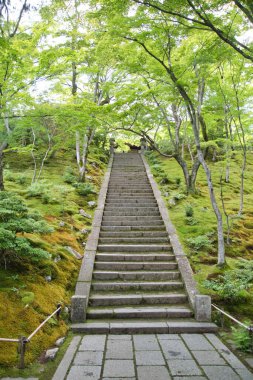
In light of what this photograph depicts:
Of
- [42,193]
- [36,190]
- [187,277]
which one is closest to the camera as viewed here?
[187,277]

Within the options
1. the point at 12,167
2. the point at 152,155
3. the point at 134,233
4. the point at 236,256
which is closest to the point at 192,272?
the point at 236,256

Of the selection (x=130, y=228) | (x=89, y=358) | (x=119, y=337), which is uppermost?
(x=130, y=228)

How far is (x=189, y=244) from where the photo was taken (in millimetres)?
9344

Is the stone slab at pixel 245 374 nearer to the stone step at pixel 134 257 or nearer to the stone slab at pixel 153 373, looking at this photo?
the stone slab at pixel 153 373

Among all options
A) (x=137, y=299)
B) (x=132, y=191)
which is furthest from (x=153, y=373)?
(x=132, y=191)

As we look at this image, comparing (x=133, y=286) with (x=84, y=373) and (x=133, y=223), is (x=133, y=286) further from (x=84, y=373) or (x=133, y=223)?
(x=133, y=223)

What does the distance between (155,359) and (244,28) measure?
8936 millimetres

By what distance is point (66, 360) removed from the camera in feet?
15.1

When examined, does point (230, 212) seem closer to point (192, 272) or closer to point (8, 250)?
point (192, 272)

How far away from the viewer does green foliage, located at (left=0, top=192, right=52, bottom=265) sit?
18.1 ft

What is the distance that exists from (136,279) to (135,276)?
9cm

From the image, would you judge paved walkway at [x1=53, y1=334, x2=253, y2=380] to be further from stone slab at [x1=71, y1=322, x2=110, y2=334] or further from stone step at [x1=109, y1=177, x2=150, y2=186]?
stone step at [x1=109, y1=177, x2=150, y2=186]

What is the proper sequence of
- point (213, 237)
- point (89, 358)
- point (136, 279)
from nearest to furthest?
point (89, 358) < point (136, 279) < point (213, 237)

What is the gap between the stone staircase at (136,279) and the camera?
6098 mm
